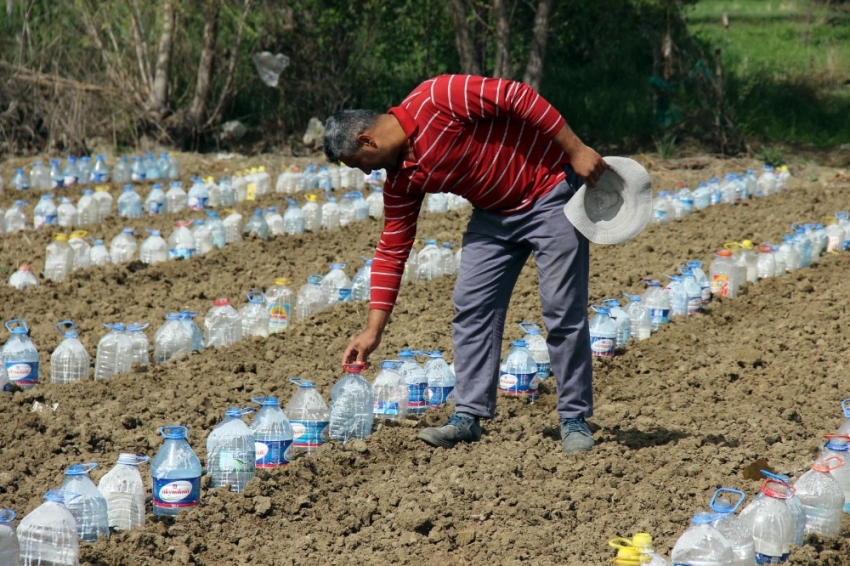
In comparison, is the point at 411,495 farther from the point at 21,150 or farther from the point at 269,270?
the point at 21,150

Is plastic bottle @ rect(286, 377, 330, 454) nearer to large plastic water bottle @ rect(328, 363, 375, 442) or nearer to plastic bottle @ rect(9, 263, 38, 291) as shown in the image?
large plastic water bottle @ rect(328, 363, 375, 442)

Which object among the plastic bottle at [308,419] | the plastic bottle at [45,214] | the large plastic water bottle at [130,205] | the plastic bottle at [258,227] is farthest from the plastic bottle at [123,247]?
the plastic bottle at [308,419]

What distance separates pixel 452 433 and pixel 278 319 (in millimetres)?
2591

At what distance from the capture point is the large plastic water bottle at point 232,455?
468 centimetres

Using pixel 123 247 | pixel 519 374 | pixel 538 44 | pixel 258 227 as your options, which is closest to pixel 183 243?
pixel 123 247

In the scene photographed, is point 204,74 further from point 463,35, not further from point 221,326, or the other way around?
point 221,326

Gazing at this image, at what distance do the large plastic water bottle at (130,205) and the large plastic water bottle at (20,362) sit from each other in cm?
494

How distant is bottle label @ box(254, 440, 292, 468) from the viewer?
4.85 m

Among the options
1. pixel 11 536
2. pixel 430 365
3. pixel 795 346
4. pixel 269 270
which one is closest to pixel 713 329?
pixel 795 346

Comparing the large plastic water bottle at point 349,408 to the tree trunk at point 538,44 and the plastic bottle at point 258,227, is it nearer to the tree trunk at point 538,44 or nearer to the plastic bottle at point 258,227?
the plastic bottle at point 258,227

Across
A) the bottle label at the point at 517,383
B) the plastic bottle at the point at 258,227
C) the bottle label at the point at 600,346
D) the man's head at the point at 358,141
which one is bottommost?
the bottle label at the point at 517,383

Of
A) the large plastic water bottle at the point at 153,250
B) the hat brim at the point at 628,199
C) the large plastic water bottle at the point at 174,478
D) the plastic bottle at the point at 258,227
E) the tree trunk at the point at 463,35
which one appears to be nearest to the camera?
the large plastic water bottle at the point at 174,478

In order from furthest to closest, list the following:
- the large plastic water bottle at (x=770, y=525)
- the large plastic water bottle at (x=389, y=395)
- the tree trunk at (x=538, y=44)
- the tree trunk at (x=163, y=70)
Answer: the tree trunk at (x=538, y=44), the tree trunk at (x=163, y=70), the large plastic water bottle at (x=389, y=395), the large plastic water bottle at (x=770, y=525)

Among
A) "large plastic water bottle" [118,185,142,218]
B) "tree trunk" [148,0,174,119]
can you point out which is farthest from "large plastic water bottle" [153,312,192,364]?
"tree trunk" [148,0,174,119]
